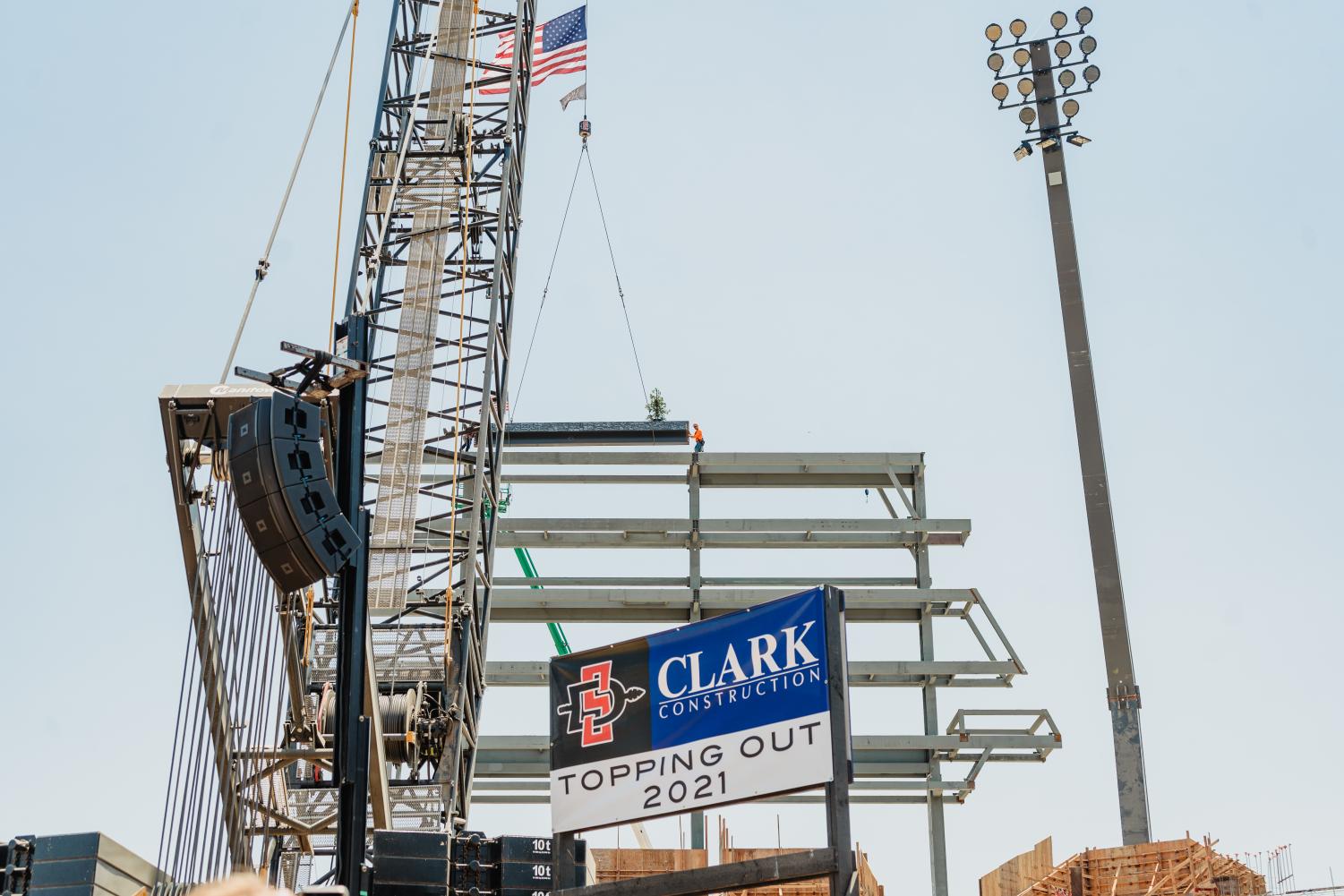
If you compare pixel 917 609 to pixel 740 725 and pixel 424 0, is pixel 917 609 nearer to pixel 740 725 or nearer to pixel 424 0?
pixel 424 0

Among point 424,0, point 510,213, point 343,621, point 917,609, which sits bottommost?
point 343,621

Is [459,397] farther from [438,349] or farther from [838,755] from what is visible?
[838,755]

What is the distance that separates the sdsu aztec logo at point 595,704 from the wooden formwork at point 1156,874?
62.9ft

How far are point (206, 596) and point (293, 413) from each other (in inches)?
161

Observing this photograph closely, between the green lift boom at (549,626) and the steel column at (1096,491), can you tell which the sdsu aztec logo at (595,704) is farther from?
the green lift boom at (549,626)

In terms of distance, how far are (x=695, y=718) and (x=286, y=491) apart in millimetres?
4360

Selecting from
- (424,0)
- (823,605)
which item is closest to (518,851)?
(823,605)

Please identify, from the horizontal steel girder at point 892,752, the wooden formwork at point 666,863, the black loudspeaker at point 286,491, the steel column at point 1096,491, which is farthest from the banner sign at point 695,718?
the horizontal steel girder at point 892,752

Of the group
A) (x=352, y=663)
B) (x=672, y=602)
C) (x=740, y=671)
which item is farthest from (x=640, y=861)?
(x=740, y=671)

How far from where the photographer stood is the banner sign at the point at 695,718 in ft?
38.4

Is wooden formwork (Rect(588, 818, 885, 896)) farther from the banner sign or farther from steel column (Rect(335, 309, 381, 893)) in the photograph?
the banner sign

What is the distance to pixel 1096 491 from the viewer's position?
106ft

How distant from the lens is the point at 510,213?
108ft

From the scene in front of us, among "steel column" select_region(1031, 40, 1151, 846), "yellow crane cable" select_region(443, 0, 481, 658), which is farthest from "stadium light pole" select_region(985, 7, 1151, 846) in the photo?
"yellow crane cable" select_region(443, 0, 481, 658)
